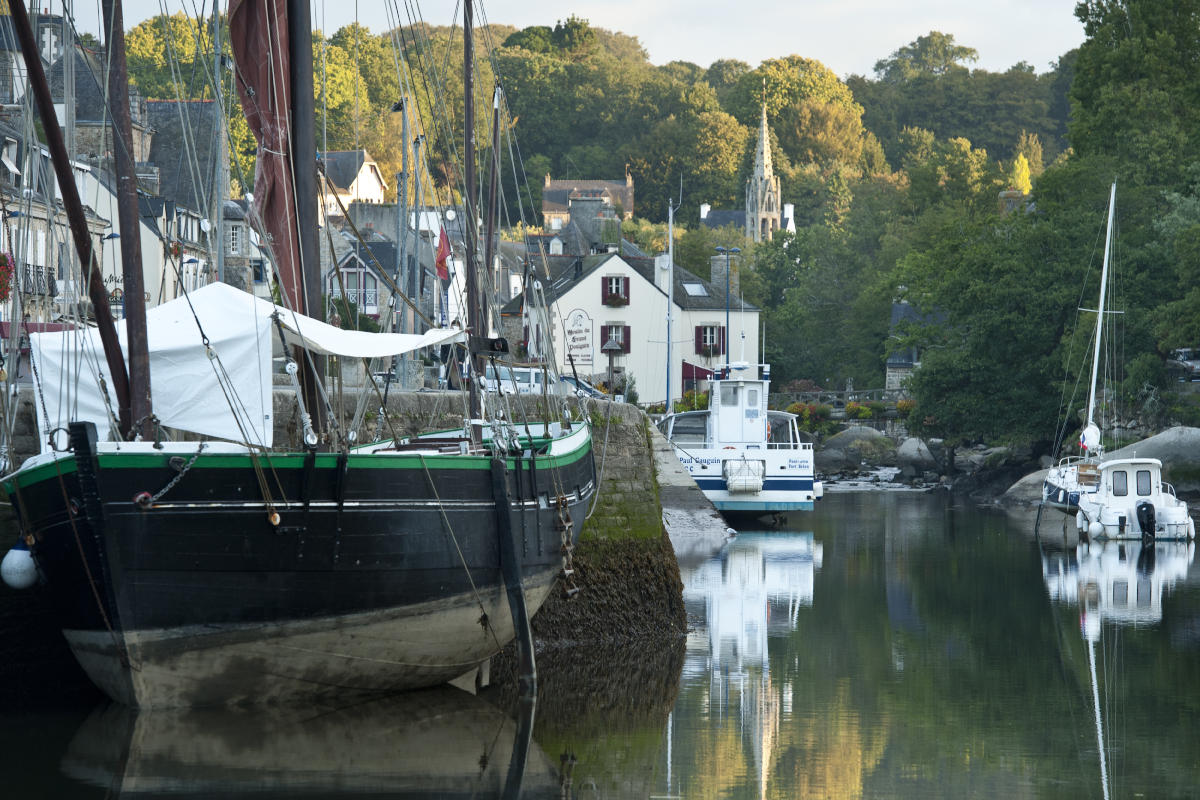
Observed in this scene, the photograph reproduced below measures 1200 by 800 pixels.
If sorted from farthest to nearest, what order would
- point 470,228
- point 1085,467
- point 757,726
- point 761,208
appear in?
point 761,208 → point 1085,467 → point 470,228 → point 757,726

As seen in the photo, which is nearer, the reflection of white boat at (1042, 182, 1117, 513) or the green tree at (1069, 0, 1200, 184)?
the reflection of white boat at (1042, 182, 1117, 513)

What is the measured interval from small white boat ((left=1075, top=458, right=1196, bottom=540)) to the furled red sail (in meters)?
24.0

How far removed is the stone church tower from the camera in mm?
123488

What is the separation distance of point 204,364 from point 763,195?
115 meters

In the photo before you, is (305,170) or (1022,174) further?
(1022,174)

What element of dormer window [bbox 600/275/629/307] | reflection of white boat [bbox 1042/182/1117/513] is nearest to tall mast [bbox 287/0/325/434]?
reflection of white boat [bbox 1042/182/1117/513]

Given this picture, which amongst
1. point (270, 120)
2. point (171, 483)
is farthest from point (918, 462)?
point (171, 483)

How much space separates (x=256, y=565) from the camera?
41.2 feet

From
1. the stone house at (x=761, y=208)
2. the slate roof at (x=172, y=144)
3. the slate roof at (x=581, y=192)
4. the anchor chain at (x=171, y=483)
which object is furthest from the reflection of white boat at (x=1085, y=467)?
the stone house at (x=761, y=208)

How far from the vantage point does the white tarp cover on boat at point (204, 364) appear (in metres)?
13.1

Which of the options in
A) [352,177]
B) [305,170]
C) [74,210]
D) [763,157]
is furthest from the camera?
[763,157]

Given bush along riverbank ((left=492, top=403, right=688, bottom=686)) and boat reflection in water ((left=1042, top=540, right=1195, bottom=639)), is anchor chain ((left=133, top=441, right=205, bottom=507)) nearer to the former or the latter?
bush along riverbank ((left=492, top=403, right=688, bottom=686))

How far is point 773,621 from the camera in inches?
844

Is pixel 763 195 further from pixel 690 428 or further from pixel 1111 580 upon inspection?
pixel 1111 580
